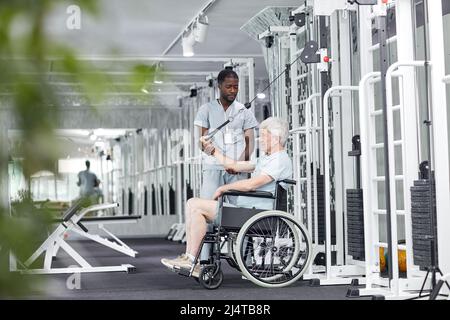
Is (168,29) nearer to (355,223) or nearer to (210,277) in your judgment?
(355,223)

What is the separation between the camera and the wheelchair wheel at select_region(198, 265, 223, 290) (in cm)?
438

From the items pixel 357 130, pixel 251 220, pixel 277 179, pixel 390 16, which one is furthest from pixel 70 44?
pixel 357 130

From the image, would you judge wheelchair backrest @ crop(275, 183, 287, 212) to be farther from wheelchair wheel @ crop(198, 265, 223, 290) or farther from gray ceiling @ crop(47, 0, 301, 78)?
gray ceiling @ crop(47, 0, 301, 78)

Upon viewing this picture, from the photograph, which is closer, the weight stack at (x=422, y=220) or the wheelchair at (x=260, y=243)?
the weight stack at (x=422, y=220)

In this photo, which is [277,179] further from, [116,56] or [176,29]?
[176,29]

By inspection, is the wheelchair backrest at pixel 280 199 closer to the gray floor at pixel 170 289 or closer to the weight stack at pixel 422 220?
the gray floor at pixel 170 289

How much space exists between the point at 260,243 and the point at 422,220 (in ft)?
3.18

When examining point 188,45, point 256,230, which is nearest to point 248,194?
point 256,230

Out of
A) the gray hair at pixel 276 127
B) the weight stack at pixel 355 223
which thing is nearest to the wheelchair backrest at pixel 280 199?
the gray hair at pixel 276 127

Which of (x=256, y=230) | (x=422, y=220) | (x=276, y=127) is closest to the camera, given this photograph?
(x=422, y=220)

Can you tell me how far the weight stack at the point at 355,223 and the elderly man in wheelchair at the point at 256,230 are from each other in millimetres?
336

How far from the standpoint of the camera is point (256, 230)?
4.29m

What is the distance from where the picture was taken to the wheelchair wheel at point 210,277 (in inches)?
172
